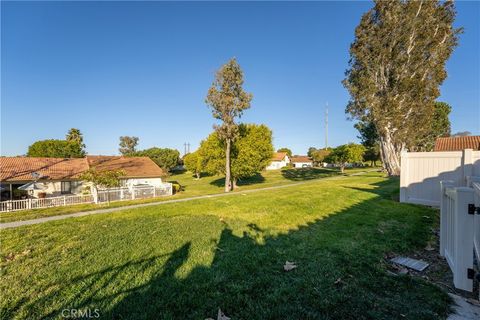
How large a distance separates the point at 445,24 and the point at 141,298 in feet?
89.6

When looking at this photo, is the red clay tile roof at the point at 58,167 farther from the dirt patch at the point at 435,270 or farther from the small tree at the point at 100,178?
the dirt patch at the point at 435,270

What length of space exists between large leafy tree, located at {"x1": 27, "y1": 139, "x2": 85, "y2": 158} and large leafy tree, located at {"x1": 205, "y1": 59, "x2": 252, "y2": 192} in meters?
36.1

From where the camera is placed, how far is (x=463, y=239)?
3111 millimetres

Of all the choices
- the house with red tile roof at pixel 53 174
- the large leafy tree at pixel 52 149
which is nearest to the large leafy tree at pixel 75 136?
the large leafy tree at pixel 52 149

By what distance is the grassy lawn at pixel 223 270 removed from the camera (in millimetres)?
2713

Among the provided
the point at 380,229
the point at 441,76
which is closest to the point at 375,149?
the point at 441,76

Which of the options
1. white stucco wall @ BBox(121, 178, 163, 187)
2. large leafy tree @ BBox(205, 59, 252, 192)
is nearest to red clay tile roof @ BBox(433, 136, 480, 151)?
large leafy tree @ BBox(205, 59, 252, 192)

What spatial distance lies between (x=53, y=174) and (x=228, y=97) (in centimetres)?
1821

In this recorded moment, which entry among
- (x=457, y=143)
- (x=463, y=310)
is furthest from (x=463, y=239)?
(x=457, y=143)

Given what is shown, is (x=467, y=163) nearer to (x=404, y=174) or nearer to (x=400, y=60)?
(x=404, y=174)

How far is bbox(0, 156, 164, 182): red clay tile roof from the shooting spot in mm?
19944

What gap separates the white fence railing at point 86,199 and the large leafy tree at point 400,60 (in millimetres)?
20603

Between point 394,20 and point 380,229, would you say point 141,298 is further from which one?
point 394,20

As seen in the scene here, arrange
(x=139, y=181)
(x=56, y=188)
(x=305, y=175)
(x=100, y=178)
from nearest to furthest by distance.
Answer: (x=100, y=178), (x=56, y=188), (x=139, y=181), (x=305, y=175)
